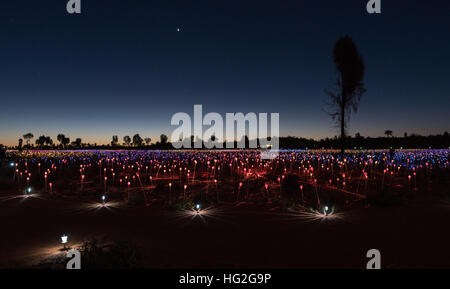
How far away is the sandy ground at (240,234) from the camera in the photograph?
529 cm

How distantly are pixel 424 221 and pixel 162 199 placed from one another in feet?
25.2

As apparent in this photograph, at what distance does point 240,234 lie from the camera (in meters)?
6.84

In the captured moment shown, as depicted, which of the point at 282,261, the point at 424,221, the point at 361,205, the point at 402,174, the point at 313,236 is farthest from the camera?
the point at 402,174

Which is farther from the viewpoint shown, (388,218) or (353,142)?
(353,142)

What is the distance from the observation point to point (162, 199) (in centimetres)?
1118

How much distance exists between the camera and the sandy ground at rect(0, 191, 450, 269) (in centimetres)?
529

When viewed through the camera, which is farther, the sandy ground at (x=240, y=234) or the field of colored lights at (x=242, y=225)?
the field of colored lights at (x=242, y=225)

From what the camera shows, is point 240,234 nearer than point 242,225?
Yes

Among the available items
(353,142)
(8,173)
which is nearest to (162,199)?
(8,173)

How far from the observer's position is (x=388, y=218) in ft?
26.5

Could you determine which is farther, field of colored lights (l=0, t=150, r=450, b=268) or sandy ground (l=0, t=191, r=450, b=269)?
field of colored lights (l=0, t=150, r=450, b=268)
